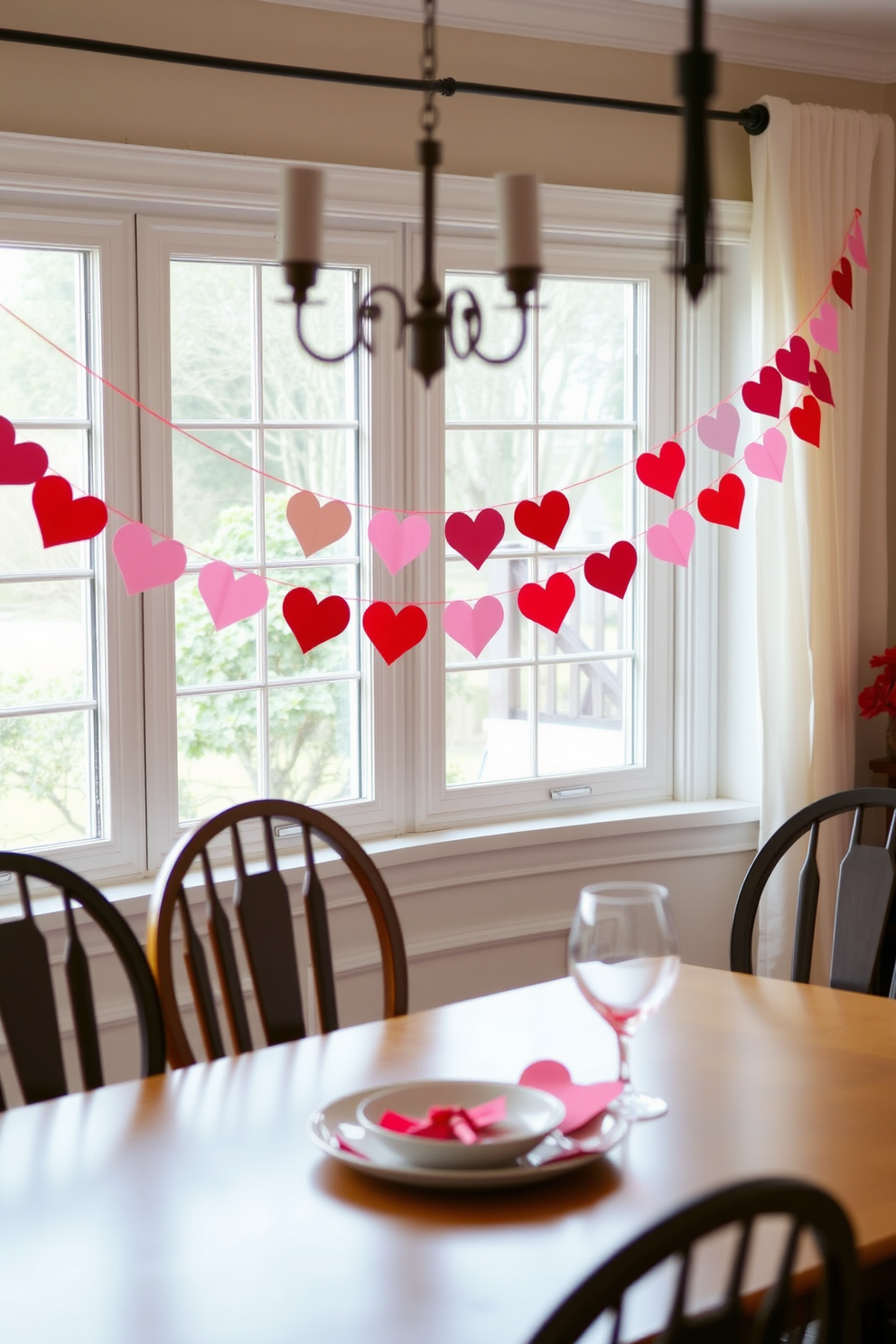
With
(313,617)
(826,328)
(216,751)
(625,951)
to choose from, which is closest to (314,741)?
(216,751)

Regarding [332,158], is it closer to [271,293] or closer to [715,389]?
[271,293]

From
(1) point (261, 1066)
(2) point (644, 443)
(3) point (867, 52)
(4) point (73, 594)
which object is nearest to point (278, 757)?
(4) point (73, 594)

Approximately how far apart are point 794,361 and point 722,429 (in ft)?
0.73

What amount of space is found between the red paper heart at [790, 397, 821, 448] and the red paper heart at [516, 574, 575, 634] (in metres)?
0.63

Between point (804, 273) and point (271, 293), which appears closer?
point (271, 293)

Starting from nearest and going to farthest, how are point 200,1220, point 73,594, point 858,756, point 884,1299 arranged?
point 200,1220, point 884,1299, point 73,594, point 858,756

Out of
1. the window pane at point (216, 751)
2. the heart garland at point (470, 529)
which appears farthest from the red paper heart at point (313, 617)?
the window pane at point (216, 751)

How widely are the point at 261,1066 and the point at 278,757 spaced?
54.2 inches

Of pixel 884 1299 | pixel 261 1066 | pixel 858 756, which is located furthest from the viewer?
pixel 858 756

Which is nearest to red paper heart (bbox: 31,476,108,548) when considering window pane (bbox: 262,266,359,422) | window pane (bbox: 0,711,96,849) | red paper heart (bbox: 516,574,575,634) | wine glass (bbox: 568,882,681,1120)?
window pane (bbox: 0,711,96,849)

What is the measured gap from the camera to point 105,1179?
4.42 ft

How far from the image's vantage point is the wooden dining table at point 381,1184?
3.66 feet

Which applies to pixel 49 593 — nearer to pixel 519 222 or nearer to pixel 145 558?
pixel 145 558

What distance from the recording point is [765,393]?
3.21 metres
